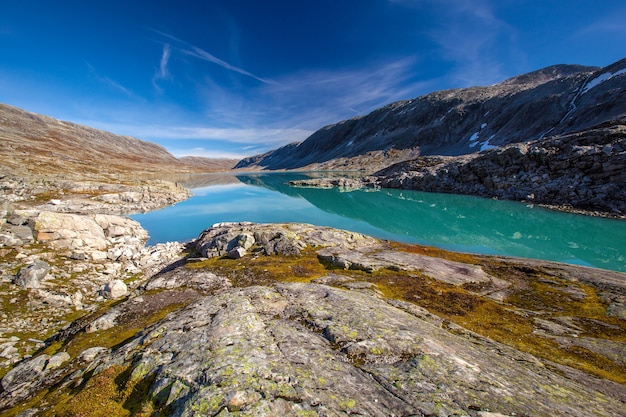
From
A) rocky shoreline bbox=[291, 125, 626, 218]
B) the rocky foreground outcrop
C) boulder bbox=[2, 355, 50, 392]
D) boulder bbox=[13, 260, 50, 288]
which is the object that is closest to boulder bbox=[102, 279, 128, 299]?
the rocky foreground outcrop

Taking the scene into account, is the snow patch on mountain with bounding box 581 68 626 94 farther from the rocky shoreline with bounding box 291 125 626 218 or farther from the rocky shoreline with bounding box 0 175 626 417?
the rocky shoreline with bounding box 0 175 626 417

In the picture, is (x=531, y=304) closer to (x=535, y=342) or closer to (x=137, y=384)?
(x=535, y=342)

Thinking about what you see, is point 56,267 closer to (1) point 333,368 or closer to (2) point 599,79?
(1) point 333,368

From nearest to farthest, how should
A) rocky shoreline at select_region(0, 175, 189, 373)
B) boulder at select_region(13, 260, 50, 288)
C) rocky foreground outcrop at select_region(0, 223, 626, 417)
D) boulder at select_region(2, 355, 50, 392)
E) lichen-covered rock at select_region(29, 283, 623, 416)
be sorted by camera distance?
lichen-covered rock at select_region(29, 283, 623, 416), rocky foreground outcrop at select_region(0, 223, 626, 417), boulder at select_region(2, 355, 50, 392), rocky shoreline at select_region(0, 175, 189, 373), boulder at select_region(13, 260, 50, 288)

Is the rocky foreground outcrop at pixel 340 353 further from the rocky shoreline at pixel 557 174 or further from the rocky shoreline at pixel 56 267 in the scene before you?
the rocky shoreline at pixel 557 174

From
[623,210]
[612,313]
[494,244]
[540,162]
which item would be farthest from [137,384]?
[540,162]

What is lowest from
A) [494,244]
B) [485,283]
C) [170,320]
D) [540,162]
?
[494,244]
